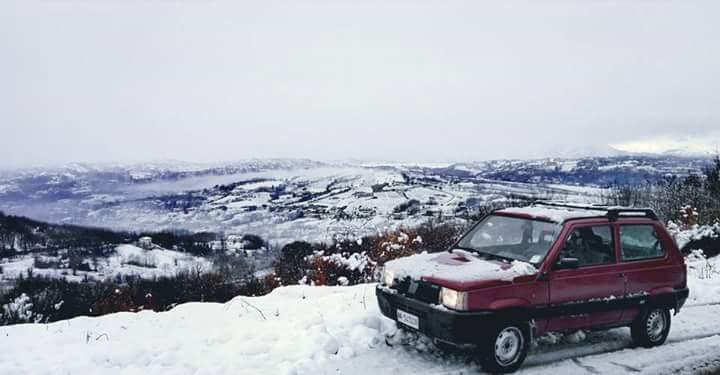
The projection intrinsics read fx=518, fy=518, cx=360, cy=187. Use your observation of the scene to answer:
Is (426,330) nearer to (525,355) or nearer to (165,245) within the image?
(525,355)

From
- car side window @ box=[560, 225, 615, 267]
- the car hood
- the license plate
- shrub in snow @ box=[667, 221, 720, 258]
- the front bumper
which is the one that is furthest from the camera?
shrub in snow @ box=[667, 221, 720, 258]

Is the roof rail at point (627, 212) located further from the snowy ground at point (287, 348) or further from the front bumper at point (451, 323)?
the front bumper at point (451, 323)

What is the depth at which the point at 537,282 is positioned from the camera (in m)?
5.71

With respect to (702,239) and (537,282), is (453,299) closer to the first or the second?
(537,282)

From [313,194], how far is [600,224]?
109009 mm

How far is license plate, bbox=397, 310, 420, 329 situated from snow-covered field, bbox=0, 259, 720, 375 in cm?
40

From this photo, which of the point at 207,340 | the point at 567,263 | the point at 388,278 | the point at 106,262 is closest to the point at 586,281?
the point at 567,263

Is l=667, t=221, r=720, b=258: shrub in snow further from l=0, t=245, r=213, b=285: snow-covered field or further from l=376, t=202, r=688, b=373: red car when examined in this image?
l=0, t=245, r=213, b=285: snow-covered field

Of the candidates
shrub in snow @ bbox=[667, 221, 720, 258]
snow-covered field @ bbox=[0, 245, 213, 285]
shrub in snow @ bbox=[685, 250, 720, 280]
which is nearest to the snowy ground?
shrub in snow @ bbox=[685, 250, 720, 280]

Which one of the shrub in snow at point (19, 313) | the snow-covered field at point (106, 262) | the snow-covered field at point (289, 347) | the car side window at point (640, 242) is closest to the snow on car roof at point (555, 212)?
the car side window at point (640, 242)

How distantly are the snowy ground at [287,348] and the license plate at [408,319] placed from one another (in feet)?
1.32

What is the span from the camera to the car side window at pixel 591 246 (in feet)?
20.1

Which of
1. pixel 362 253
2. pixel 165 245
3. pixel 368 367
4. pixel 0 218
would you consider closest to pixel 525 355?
pixel 368 367

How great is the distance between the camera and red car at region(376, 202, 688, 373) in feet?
17.8
